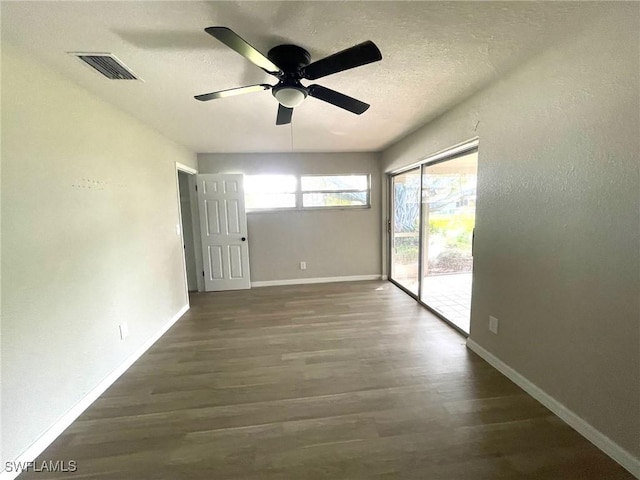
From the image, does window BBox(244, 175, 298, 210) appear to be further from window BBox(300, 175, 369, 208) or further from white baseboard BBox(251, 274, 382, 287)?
white baseboard BBox(251, 274, 382, 287)

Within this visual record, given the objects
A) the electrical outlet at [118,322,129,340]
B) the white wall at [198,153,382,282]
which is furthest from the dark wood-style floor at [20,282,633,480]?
the white wall at [198,153,382,282]

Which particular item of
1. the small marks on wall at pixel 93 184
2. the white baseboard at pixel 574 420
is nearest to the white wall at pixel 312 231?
the small marks on wall at pixel 93 184

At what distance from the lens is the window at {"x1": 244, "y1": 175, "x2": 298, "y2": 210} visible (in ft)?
14.8

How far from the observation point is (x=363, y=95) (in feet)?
7.43

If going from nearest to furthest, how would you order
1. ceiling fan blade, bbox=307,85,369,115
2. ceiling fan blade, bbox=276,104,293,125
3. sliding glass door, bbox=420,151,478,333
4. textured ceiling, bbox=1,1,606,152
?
textured ceiling, bbox=1,1,606,152, ceiling fan blade, bbox=307,85,369,115, ceiling fan blade, bbox=276,104,293,125, sliding glass door, bbox=420,151,478,333

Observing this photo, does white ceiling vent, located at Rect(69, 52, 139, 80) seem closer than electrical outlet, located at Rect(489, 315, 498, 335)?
Yes

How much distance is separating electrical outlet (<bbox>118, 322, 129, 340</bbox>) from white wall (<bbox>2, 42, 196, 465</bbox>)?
5 cm

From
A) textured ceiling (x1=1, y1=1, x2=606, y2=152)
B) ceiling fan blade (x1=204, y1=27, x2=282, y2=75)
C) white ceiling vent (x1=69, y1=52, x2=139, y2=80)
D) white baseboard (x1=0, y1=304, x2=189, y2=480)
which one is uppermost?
textured ceiling (x1=1, y1=1, x2=606, y2=152)

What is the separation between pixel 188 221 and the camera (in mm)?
4414

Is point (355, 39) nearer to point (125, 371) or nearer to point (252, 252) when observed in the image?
point (125, 371)

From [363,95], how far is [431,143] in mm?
1162

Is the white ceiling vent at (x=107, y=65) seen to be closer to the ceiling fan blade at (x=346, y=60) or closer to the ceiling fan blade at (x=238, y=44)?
the ceiling fan blade at (x=238, y=44)

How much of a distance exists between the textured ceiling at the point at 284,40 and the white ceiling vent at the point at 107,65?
59 millimetres

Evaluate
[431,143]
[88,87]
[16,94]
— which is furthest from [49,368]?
[431,143]
